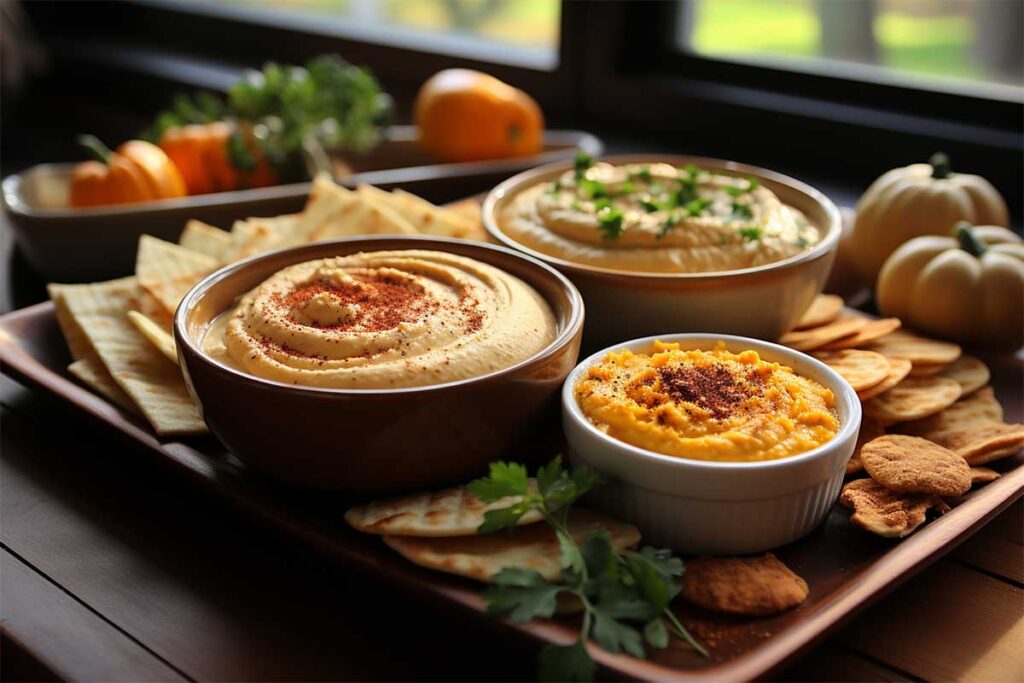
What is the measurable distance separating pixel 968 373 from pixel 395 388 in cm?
112

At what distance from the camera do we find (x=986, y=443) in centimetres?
171

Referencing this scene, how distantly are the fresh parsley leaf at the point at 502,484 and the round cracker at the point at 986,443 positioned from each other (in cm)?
74

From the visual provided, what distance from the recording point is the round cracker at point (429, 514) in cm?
143

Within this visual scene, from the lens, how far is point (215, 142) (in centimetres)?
304

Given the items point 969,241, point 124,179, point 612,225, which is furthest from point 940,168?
point 124,179

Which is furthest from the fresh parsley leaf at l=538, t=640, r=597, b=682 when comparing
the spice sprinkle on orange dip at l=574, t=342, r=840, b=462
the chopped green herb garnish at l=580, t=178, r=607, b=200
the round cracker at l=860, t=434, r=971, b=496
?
the chopped green herb garnish at l=580, t=178, r=607, b=200

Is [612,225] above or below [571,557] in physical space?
above

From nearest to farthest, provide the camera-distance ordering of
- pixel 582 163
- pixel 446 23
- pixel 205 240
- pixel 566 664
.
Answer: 1. pixel 566 664
2. pixel 582 163
3. pixel 205 240
4. pixel 446 23

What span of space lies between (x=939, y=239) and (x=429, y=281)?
111 centimetres

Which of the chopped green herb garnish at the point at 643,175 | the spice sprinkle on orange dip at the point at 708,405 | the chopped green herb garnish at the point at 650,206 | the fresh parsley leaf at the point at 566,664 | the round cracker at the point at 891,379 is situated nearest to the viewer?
the fresh parsley leaf at the point at 566,664

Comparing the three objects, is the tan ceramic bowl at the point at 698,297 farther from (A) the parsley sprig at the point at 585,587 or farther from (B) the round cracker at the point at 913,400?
(A) the parsley sprig at the point at 585,587

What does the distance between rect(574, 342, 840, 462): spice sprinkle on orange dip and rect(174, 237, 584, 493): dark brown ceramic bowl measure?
92mm

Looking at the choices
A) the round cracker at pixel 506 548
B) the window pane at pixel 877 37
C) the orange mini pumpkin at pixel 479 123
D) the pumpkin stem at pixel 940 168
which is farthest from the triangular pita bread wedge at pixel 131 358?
the window pane at pixel 877 37

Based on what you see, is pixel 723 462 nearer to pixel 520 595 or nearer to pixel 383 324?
pixel 520 595
